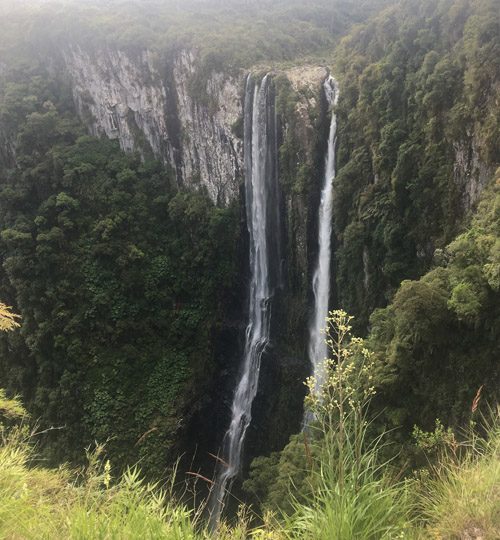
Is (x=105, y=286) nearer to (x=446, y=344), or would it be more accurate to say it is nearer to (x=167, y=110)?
(x=167, y=110)

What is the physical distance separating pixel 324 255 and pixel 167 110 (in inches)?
427

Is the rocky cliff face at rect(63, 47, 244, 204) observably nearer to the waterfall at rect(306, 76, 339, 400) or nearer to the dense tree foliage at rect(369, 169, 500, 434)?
the waterfall at rect(306, 76, 339, 400)

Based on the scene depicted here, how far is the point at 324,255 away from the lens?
1541cm

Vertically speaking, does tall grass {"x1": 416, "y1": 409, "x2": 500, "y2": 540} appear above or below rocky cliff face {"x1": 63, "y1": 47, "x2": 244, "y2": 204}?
below

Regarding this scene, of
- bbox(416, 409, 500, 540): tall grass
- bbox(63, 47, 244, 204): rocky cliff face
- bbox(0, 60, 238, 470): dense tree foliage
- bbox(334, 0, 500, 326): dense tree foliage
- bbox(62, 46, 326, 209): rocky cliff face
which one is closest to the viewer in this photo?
bbox(416, 409, 500, 540): tall grass

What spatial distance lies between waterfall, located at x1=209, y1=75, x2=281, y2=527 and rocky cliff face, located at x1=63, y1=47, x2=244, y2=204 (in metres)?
0.80

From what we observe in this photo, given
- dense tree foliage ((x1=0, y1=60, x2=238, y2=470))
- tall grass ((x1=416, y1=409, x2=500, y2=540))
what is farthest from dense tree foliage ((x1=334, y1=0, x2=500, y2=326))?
tall grass ((x1=416, y1=409, x2=500, y2=540))

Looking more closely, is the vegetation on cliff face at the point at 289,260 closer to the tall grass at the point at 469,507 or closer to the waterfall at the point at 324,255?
the tall grass at the point at 469,507

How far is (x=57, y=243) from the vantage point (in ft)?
60.3

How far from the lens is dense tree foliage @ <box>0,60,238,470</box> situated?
55.6 feet

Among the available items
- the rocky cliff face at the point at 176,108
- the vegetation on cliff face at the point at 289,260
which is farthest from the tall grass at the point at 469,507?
the rocky cliff face at the point at 176,108

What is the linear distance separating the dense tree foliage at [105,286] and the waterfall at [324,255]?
14.6 ft

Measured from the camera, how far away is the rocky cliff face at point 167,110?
1809 centimetres

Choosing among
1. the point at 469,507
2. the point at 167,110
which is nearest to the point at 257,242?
the point at 167,110
